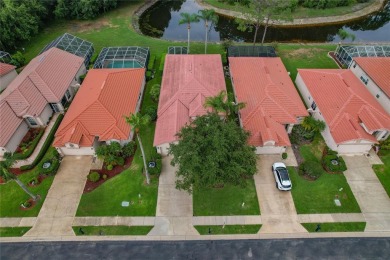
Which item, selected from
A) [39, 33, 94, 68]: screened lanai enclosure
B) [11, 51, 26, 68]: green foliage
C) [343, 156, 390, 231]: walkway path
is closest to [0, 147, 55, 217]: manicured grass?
[39, 33, 94, 68]: screened lanai enclosure

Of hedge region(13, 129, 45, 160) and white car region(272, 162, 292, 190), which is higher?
white car region(272, 162, 292, 190)

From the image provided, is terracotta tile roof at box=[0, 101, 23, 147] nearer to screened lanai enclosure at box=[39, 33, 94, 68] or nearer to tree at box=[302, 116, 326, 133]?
screened lanai enclosure at box=[39, 33, 94, 68]

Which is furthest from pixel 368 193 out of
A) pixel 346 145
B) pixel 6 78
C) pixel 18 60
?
pixel 18 60

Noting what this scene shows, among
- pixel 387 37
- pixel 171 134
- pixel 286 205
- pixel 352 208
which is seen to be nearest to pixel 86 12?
pixel 171 134

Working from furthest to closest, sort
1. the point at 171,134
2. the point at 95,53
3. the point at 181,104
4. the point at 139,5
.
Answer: the point at 139,5 → the point at 95,53 → the point at 181,104 → the point at 171,134

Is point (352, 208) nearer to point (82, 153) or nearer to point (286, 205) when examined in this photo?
point (286, 205)

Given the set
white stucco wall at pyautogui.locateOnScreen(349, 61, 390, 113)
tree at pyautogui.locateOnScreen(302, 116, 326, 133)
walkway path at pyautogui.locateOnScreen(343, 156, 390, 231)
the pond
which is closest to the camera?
walkway path at pyautogui.locateOnScreen(343, 156, 390, 231)
